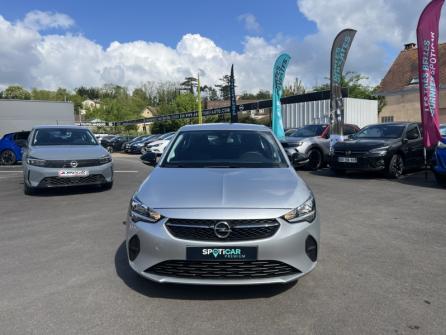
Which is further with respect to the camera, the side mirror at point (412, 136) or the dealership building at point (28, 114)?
the dealership building at point (28, 114)

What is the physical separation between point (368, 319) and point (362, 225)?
313 centimetres

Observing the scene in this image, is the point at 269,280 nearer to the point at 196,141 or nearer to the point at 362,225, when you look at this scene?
the point at 196,141

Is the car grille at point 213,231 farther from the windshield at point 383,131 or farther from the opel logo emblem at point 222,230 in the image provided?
the windshield at point 383,131

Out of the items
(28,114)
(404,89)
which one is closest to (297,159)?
(404,89)

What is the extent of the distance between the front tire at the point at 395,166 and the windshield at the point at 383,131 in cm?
72

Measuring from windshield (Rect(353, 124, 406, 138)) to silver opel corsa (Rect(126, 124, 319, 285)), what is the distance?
8962mm

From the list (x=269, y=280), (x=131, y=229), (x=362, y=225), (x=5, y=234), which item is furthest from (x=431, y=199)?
(x=5, y=234)

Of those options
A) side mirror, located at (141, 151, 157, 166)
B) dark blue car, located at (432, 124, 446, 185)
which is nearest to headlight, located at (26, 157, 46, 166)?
side mirror, located at (141, 151, 157, 166)

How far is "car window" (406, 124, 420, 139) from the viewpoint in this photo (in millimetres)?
11784

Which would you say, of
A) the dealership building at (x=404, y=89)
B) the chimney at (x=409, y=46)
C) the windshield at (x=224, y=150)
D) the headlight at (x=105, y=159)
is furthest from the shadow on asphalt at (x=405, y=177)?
the chimney at (x=409, y=46)

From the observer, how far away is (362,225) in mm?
6117

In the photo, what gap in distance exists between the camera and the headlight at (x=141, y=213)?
11.2 feet

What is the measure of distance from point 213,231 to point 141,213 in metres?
0.69

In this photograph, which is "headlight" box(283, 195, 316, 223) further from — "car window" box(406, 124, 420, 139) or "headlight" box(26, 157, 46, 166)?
"car window" box(406, 124, 420, 139)
